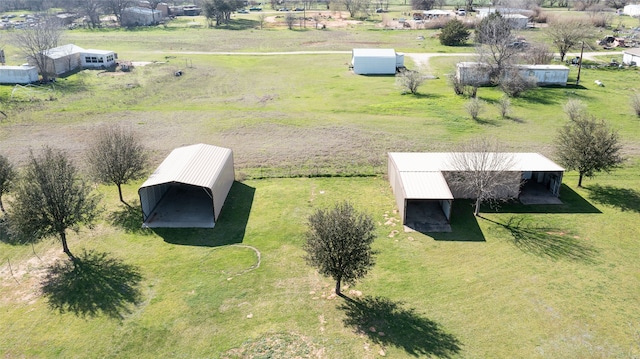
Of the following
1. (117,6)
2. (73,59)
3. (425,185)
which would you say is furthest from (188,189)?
(117,6)

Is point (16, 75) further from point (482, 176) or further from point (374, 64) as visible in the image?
point (482, 176)

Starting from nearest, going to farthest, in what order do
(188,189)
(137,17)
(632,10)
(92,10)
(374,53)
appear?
(188,189)
(374,53)
(92,10)
(137,17)
(632,10)

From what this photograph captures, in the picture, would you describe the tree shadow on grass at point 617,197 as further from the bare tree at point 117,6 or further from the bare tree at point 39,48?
the bare tree at point 117,6

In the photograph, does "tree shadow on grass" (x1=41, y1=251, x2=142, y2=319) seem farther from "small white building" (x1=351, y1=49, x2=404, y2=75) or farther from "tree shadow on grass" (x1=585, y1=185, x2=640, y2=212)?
"small white building" (x1=351, y1=49, x2=404, y2=75)

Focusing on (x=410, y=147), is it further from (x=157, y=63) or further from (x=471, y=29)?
(x=471, y=29)

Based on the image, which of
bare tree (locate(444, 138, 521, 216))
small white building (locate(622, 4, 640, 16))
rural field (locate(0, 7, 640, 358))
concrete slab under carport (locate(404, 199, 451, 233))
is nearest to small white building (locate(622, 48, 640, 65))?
rural field (locate(0, 7, 640, 358))

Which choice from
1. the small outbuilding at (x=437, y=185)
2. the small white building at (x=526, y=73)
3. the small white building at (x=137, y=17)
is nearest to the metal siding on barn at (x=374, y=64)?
the small white building at (x=526, y=73)
